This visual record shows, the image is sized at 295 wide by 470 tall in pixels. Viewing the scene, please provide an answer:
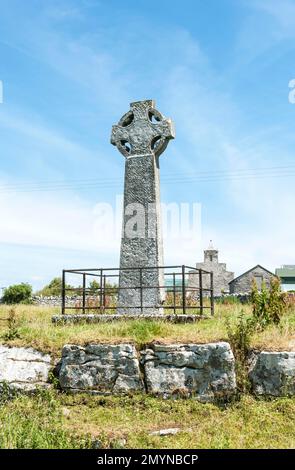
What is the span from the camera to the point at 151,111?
13.8 meters

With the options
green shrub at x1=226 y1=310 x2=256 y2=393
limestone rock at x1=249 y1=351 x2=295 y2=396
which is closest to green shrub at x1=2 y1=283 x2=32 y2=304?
green shrub at x1=226 y1=310 x2=256 y2=393

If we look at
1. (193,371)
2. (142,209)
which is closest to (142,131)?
(142,209)

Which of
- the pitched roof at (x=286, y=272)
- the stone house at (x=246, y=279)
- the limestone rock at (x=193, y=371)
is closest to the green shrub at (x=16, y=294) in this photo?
the stone house at (x=246, y=279)

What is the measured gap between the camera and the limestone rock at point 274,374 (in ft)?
26.0

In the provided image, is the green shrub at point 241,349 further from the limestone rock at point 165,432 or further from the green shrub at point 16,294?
the green shrub at point 16,294

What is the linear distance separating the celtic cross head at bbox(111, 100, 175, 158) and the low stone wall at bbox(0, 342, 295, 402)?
6.56 meters

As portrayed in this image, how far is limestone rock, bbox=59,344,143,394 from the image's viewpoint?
8508mm

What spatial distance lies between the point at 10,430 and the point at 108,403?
1.83 meters

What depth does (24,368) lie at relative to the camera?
29.4 ft

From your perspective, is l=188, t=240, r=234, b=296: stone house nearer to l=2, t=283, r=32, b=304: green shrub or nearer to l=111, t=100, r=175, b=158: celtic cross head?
l=2, t=283, r=32, b=304: green shrub

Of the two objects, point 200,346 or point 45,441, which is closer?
point 45,441

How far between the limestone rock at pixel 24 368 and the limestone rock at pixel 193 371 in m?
1.96
